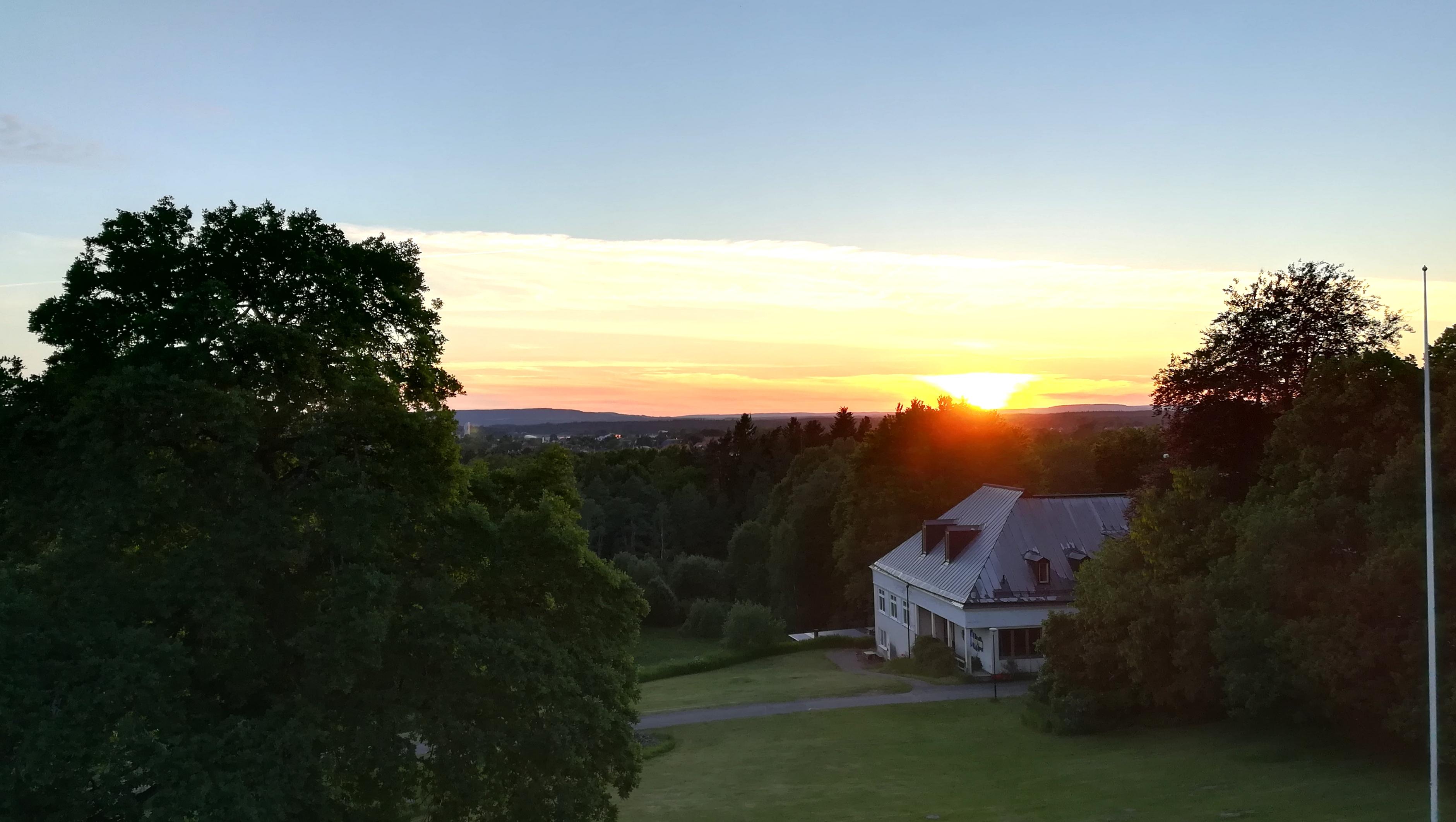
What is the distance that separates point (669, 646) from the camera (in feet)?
218

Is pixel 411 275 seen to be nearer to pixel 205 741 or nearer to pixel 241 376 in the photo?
pixel 241 376

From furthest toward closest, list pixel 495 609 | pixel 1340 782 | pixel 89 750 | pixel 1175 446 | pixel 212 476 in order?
pixel 1175 446 → pixel 1340 782 → pixel 495 609 → pixel 212 476 → pixel 89 750

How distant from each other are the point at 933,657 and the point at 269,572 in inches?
1322

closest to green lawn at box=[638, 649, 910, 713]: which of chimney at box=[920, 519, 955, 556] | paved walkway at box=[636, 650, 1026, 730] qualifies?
paved walkway at box=[636, 650, 1026, 730]

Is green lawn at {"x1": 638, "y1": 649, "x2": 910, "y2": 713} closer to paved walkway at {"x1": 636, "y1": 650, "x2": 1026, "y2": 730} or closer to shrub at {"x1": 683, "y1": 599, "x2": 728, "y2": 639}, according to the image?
paved walkway at {"x1": 636, "y1": 650, "x2": 1026, "y2": 730}

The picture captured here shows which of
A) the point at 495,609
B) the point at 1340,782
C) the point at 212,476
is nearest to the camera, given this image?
the point at 212,476

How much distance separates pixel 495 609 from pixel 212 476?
4788mm

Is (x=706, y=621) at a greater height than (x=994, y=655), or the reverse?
(x=994, y=655)

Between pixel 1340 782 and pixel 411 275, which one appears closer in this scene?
Answer: pixel 411 275

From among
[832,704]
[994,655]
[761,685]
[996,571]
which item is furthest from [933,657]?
[832,704]

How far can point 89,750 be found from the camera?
1360 cm

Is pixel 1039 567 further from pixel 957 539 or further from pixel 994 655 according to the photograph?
pixel 994 655

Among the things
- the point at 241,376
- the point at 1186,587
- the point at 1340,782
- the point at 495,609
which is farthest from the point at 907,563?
the point at 241,376

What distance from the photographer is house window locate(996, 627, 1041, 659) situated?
42875 mm
